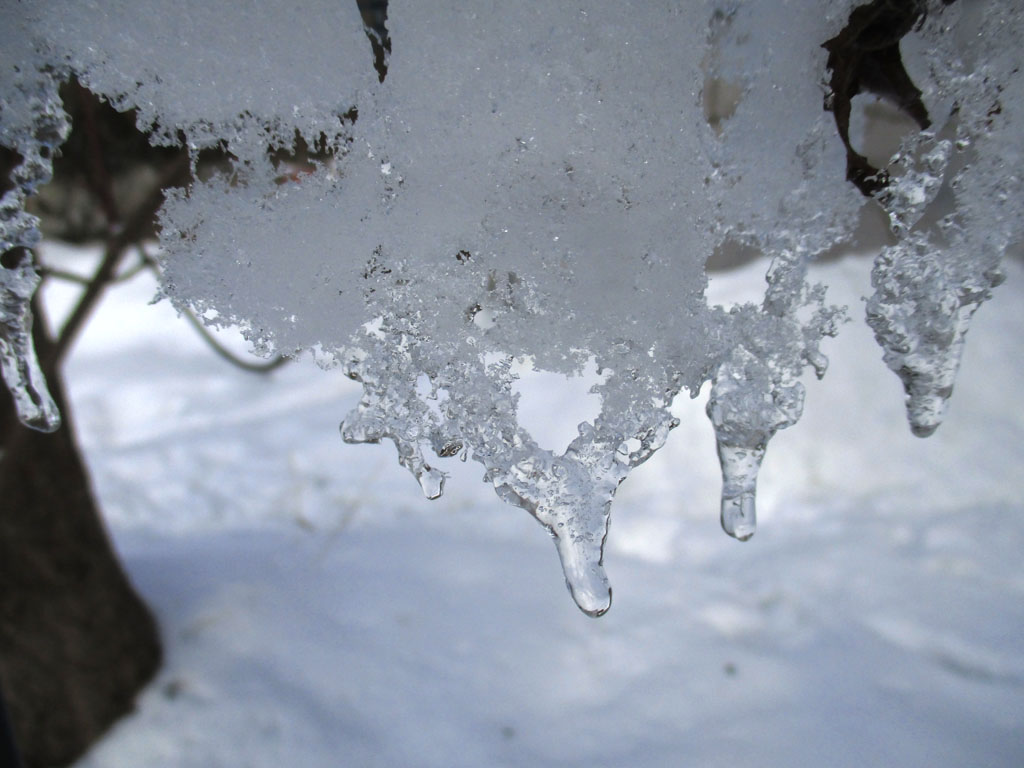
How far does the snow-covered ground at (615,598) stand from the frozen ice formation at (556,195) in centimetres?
108

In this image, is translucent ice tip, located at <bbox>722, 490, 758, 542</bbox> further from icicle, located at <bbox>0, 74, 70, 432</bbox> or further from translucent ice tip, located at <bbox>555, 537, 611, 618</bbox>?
icicle, located at <bbox>0, 74, 70, 432</bbox>

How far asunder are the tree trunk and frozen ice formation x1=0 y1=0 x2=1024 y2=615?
107 cm

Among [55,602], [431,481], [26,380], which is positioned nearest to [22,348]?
[26,380]

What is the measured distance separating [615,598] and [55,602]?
1.35m

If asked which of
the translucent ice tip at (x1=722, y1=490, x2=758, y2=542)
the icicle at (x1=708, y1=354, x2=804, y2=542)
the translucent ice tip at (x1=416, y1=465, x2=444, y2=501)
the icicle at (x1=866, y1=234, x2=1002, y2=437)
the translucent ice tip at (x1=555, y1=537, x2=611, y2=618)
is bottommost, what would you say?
the translucent ice tip at (x1=555, y1=537, x2=611, y2=618)

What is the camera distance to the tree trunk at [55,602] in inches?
53.2

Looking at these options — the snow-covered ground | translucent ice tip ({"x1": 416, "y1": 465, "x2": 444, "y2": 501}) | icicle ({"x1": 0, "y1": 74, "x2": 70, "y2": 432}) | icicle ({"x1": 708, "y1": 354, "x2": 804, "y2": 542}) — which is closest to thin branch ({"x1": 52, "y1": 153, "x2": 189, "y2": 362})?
the snow-covered ground

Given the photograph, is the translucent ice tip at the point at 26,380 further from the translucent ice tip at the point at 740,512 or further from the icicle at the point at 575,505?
the translucent ice tip at the point at 740,512

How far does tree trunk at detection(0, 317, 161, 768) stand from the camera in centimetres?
135

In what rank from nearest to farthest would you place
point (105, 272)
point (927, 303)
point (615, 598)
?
point (927, 303) < point (105, 272) < point (615, 598)

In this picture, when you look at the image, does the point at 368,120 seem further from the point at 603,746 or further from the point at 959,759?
the point at 959,759

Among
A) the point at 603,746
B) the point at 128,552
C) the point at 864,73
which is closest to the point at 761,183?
the point at 864,73

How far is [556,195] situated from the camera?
47cm

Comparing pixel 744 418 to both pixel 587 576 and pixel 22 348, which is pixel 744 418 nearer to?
pixel 587 576
